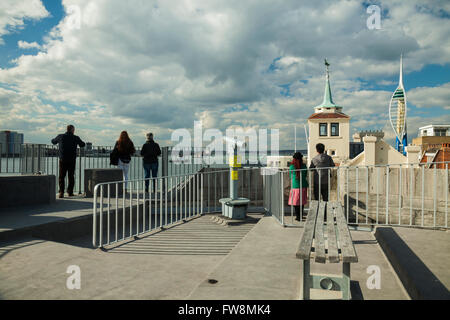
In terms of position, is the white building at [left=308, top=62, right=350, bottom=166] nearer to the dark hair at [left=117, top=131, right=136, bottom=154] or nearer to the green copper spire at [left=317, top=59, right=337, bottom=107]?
the green copper spire at [left=317, top=59, right=337, bottom=107]

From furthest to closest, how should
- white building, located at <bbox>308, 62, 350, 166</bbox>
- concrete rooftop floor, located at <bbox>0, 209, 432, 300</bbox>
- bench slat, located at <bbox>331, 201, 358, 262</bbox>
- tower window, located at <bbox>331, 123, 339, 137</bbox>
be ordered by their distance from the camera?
tower window, located at <bbox>331, 123, 339, 137</bbox> < white building, located at <bbox>308, 62, 350, 166</bbox> < concrete rooftop floor, located at <bbox>0, 209, 432, 300</bbox> < bench slat, located at <bbox>331, 201, 358, 262</bbox>

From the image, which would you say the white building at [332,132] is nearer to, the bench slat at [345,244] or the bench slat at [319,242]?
the bench slat at [319,242]

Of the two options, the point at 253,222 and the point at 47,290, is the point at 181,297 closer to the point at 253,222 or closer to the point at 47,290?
the point at 47,290

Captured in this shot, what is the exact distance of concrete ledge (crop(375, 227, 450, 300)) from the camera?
2.94 metres

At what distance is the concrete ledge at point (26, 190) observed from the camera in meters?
7.45

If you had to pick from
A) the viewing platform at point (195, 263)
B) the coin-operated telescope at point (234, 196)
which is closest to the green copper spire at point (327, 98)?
the coin-operated telescope at point (234, 196)

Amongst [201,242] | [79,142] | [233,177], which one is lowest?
[201,242]

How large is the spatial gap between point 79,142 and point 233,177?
16.6ft

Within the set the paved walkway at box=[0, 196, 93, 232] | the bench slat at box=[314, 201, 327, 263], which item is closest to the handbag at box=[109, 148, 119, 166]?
the paved walkway at box=[0, 196, 93, 232]

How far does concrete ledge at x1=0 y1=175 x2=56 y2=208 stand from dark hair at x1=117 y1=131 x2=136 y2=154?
2.19m

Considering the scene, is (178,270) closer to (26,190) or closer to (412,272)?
(412,272)

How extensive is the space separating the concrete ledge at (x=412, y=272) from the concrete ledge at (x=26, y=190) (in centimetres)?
831
